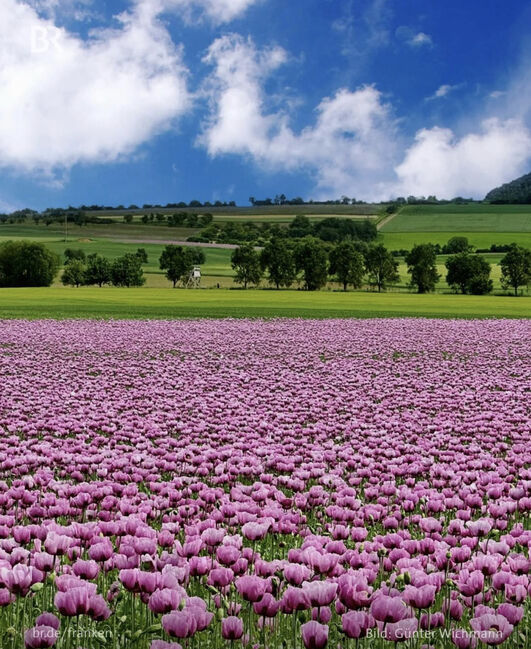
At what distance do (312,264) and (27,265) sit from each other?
167 ft

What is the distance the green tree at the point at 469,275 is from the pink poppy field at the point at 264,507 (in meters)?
98.7

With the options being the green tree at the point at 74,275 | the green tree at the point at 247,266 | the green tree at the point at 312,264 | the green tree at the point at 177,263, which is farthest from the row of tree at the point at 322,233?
the green tree at the point at 74,275

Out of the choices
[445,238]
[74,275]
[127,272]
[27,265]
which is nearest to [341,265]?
[127,272]

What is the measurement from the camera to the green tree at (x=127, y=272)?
137m

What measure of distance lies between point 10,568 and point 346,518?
2.99 m

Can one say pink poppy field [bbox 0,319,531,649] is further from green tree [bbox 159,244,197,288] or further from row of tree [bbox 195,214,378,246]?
row of tree [bbox 195,214,378,246]

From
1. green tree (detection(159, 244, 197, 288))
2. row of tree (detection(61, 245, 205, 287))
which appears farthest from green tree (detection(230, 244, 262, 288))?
green tree (detection(159, 244, 197, 288))

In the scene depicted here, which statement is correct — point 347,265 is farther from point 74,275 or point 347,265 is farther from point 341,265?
point 74,275

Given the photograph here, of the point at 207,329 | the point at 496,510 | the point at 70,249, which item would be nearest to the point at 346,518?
the point at 496,510

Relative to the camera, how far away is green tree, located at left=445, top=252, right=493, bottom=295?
11494 centimetres

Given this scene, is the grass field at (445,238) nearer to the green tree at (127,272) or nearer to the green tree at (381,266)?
the green tree at (381,266)

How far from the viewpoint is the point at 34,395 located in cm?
1494

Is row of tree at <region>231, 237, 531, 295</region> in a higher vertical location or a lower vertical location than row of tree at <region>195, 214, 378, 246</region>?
lower

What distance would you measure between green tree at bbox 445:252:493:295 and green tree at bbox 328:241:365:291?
15910 mm
